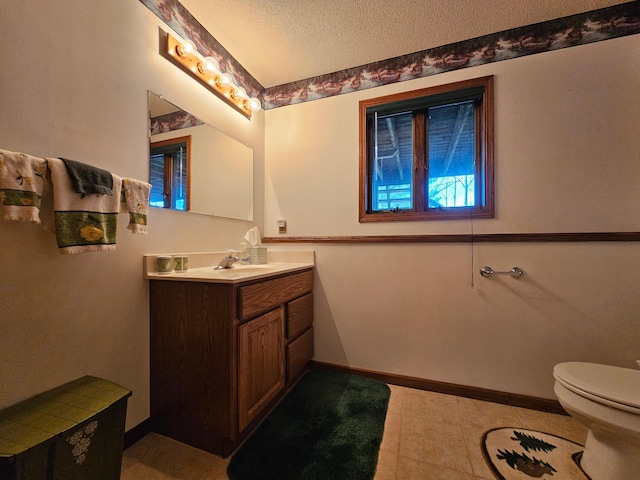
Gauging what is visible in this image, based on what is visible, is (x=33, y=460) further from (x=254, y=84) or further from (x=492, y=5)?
(x=492, y=5)

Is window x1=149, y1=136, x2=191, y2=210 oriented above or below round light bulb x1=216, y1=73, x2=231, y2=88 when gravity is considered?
below

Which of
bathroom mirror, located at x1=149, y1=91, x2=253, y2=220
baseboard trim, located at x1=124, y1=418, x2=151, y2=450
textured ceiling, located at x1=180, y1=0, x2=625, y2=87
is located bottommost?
baseboard trim, located at x1=124, y1=418, x2=151, y2=450

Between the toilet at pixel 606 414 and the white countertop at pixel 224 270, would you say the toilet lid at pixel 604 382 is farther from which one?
the white countertop at pixel 224 270

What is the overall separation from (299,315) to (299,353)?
265mm

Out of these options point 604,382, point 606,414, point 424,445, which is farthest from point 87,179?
point 604,382

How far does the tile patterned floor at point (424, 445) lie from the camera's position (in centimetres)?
108

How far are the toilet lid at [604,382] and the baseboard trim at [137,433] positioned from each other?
77.4 inches

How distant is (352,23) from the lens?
1.56 m

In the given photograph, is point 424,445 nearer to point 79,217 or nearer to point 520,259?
point 520,259

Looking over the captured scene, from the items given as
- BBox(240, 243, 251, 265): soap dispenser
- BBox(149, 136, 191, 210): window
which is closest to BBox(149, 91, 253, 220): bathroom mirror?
BBox(149, 136, 191, 210): window

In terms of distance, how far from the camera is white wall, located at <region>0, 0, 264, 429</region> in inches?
34.9

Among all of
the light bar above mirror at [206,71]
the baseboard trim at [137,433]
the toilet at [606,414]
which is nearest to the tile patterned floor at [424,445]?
the baseboard trim at [137,433]

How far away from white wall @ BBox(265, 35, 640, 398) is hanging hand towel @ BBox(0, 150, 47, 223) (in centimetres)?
153

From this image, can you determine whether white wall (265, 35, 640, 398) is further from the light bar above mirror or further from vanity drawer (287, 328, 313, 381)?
the light bar above mirror
